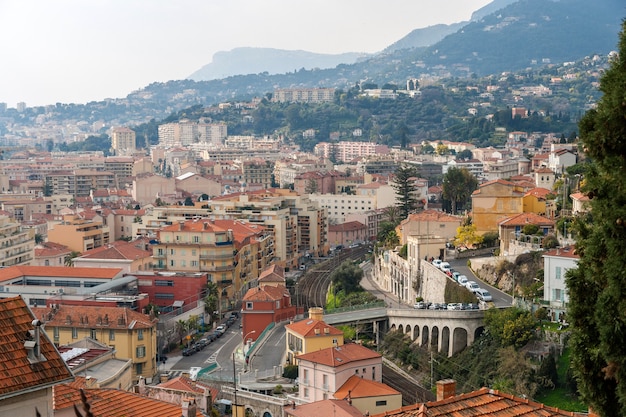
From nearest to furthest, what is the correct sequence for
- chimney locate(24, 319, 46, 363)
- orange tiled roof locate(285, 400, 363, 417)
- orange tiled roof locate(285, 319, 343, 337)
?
1. chimney locate(24, 319, 46, 363)
2. orange tiled roof locate(285, 400, 363, 417)
3. orange tiled roof locate(285, 319, 343, 337)

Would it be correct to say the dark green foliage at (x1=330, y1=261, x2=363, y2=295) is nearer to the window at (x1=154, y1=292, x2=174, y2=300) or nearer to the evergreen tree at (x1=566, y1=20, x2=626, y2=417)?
the window at (x1=154, y1=292, x2=174, y2=300)

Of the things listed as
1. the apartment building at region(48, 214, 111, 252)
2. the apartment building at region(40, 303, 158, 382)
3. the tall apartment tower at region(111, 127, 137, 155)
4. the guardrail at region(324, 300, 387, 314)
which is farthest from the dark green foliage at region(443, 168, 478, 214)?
the tall apartment tower at region(111, 127, 137, 155)

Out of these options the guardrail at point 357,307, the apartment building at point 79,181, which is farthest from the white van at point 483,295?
the apartment building at point 79,181

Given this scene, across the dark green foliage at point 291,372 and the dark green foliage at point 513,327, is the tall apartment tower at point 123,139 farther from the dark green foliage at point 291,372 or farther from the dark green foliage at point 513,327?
the dark green foliage at point 513,327

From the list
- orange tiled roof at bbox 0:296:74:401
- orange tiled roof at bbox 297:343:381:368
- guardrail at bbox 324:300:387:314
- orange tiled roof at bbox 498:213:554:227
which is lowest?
guardrail at bbox 324:300:387:314

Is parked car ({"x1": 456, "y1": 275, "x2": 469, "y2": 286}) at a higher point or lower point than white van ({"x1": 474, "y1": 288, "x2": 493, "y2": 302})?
higher

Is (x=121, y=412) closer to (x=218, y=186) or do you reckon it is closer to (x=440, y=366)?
(x=440, y=366)
